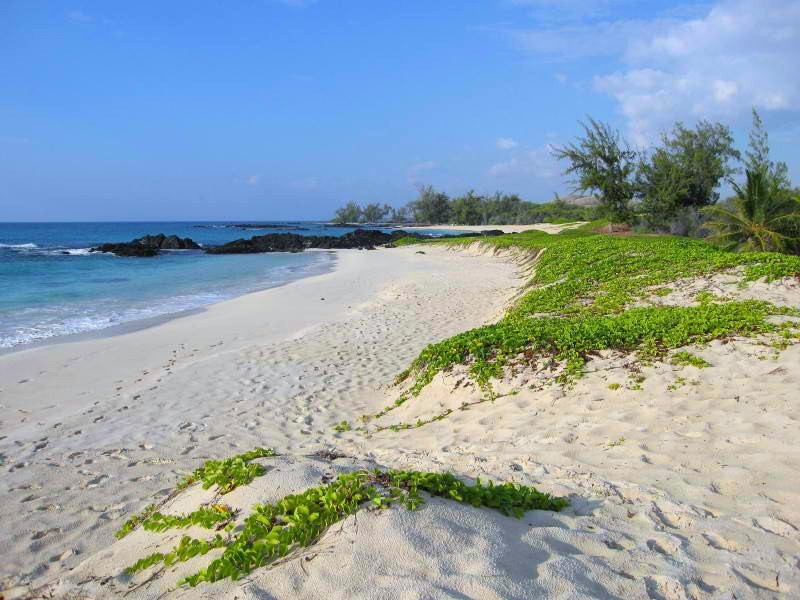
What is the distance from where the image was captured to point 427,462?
4.83 m

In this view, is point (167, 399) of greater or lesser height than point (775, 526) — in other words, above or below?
below

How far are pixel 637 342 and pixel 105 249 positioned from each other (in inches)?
1830

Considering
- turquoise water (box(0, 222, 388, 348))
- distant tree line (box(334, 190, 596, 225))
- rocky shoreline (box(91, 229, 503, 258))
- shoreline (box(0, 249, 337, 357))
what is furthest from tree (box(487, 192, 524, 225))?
shoreline (box(0, 249, 337, 357))

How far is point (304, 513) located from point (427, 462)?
1905 millimetres

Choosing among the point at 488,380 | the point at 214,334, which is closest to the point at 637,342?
the point at 488,380

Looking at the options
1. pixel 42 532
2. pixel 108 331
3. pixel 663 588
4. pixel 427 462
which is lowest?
pixel 108 331

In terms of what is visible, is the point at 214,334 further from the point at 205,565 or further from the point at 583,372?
the point at 205,565

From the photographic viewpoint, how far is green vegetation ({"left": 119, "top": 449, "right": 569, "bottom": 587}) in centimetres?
286

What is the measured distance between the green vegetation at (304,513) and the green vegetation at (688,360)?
3.48m

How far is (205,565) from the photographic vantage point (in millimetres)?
2914

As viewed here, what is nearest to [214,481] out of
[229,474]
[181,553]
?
[229,474]

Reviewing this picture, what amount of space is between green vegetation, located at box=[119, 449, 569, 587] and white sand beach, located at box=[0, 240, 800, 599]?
0.29 ft

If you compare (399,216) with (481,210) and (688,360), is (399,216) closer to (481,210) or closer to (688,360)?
(481,210)

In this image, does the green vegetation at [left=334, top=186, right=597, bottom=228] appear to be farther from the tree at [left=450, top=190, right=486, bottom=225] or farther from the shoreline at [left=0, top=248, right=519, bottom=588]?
the shoreline at [left=0, top=248, right=519, bottom=588]
